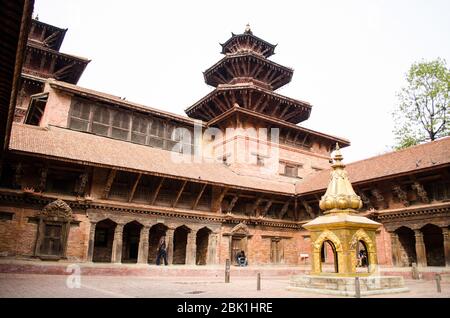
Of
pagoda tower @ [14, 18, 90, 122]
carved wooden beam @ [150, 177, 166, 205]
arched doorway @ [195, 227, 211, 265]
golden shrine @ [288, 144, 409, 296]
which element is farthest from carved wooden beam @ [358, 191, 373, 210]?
pagoda tower @ [14, 18, 90, 122]

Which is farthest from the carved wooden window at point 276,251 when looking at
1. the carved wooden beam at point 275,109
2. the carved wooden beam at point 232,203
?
the carved wooden beam at point 275,109

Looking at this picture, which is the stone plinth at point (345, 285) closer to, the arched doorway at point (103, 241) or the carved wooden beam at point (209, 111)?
the arched doorway at point (103, 241)

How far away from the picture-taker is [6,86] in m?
7.18

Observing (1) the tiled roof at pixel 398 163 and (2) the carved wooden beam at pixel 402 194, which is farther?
(2) the carved wooden beam at pixel 402 194

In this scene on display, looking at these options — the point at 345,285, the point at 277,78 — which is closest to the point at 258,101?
the point at 277,78

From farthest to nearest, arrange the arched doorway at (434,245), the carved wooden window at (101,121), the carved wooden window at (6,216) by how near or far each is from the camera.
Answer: the carved wooden window at (101,121)
the arched doorway at (434,245)
the carved wooden window at (6,216)

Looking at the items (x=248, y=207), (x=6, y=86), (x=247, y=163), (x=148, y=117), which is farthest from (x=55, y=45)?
(x=6, y=86)

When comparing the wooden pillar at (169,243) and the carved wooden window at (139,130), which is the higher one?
the carved wooden window at (139,130)

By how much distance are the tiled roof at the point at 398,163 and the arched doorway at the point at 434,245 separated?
372 centimetres

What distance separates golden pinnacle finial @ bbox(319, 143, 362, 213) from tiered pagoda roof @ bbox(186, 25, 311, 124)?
17.2 meters

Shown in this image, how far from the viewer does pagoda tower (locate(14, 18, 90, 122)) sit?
86.0 feet

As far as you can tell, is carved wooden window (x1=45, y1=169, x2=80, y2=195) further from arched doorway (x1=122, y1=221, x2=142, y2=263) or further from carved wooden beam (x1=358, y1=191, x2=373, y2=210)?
carved wooden beam (x1=358, y1=191, x2=373, y2=210)

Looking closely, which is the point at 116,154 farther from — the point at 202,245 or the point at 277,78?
the point at 277,78

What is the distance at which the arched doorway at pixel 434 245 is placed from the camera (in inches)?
758
